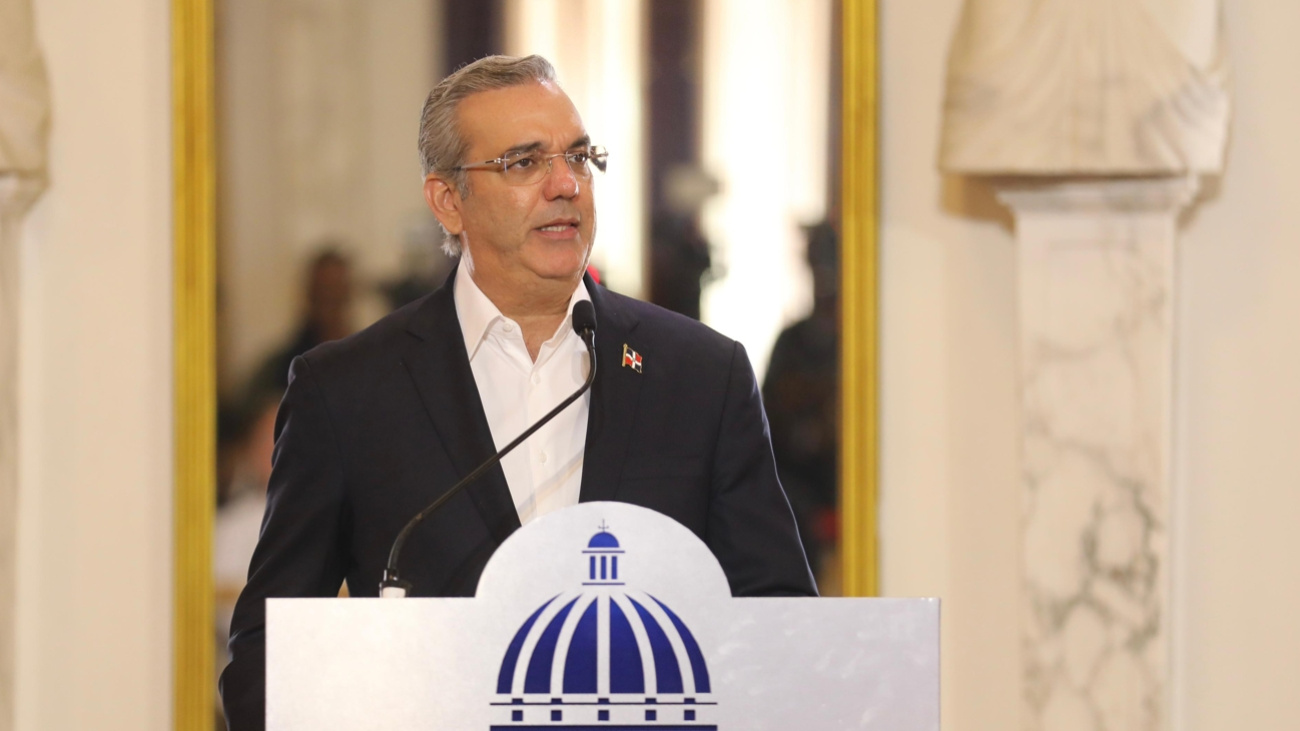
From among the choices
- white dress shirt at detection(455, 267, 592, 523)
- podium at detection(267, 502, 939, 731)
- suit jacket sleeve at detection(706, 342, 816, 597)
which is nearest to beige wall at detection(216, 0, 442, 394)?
white dress shirt at detection(455, 267, 592, 523)

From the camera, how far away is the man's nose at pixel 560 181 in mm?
2043

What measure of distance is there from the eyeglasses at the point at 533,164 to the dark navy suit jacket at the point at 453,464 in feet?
0.71

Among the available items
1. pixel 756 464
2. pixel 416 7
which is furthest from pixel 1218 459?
pixel 416 7

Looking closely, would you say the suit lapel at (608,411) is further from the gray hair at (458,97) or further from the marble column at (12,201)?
the marble column at (12,201)

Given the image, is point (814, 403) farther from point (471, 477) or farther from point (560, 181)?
point (471, 477)

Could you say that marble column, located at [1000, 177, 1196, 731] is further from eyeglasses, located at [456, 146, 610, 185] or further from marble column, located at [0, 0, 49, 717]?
marble column, located at [0, 0, 49, 717]

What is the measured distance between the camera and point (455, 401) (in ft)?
6.62

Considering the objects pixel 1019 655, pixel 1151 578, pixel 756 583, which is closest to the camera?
pixel 756 583

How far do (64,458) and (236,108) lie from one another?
97 centimetres

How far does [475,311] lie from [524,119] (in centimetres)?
30

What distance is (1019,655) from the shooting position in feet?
10.9

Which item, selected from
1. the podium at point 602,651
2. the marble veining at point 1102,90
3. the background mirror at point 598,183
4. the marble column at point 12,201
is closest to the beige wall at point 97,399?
the marble column at point 12,201

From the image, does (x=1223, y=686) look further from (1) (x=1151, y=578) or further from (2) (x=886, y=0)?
(2) (x=886, y=0)

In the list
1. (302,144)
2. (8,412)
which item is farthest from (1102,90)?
(8,412)
